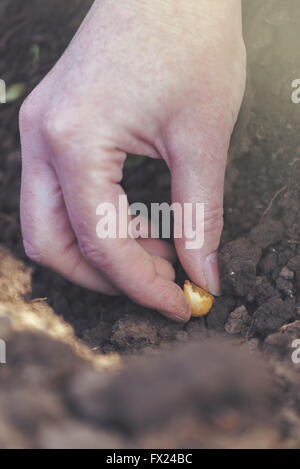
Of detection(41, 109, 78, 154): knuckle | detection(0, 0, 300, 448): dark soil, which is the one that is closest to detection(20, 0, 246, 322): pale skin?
detection(41, 109, 78, 154): knuckle

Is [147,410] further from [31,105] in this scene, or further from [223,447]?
[31,105]

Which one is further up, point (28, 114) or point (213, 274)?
point (28, 114)

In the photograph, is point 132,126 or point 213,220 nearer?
point 132,126

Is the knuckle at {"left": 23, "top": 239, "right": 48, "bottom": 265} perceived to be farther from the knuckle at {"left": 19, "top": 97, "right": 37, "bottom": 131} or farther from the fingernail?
the fingernail

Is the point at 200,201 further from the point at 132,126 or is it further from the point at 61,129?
the point at 61,129

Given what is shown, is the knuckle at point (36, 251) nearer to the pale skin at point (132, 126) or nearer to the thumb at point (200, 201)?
the pale skin at point (132, 126)

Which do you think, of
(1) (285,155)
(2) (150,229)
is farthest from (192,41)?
(2) (150,229)

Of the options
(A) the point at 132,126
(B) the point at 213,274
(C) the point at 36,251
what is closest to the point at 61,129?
(A) the point at 132,126
